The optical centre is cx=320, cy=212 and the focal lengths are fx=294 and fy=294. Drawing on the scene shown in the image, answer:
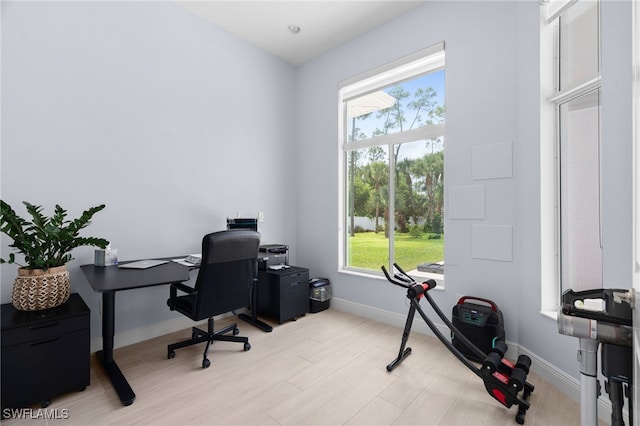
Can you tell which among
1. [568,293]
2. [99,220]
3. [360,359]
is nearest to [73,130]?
[99,220]

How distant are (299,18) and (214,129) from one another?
160cm

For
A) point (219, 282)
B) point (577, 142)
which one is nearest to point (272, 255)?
point (219, 282)

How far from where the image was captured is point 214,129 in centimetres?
346

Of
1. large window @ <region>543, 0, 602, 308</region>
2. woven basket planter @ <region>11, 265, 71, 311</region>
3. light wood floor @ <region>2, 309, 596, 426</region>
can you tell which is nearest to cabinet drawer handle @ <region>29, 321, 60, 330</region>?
woven basket planter @ <region>11, 265, 71, 311</region>

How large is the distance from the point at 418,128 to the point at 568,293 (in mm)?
2413

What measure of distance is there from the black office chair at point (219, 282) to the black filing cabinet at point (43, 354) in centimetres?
65

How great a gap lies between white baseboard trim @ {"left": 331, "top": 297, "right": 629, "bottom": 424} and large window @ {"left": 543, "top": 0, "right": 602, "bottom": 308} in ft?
1.68

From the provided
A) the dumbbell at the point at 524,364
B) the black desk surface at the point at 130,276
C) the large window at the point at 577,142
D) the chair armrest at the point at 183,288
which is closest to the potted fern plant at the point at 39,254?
the black desk surface at the point at 130,276

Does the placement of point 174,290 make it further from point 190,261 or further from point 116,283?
point 116,283

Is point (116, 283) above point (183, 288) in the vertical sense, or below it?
above

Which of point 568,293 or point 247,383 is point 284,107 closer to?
point 247,383

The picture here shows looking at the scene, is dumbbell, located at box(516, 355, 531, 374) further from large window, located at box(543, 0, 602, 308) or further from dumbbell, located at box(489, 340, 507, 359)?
large window, located at box(543, 0, 602, 308)

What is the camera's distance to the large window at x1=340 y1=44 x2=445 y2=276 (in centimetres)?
317

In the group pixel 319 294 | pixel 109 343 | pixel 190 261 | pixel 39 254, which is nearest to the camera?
pixel 39 254
